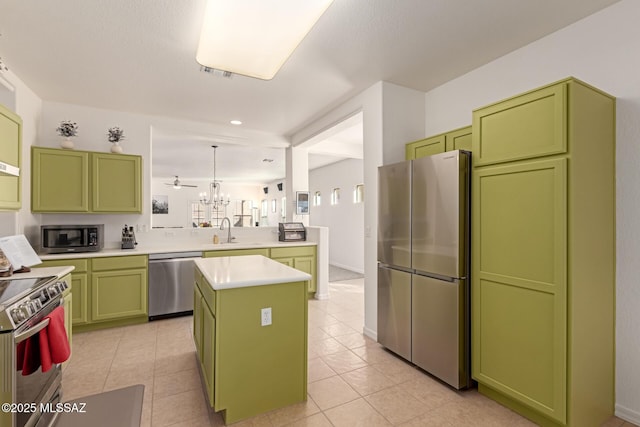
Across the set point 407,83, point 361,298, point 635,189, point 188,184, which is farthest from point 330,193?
point 635,189

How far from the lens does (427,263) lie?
2.54 meters

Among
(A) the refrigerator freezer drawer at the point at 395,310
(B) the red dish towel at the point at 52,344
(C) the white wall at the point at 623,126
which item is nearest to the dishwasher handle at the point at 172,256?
(B) the red dish towel at the point at 52,344

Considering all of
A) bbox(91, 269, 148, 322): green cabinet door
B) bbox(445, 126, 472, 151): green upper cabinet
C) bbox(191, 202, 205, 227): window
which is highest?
bbox(445, 126, 472, 151): green upper cabinet

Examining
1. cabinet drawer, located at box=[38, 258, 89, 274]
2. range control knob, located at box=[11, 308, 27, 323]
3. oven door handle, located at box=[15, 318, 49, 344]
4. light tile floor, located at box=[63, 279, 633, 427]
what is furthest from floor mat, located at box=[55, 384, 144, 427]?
cabinet drawer, located at box=[38, 258, 89, 274]

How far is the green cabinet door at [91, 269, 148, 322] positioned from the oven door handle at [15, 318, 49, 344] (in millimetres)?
2043

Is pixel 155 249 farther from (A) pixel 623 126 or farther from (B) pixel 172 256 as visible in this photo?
(A) pixel 623 126

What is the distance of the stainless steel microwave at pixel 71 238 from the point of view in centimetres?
334

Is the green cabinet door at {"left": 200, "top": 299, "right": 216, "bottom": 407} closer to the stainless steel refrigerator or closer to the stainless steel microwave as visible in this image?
the stainless steel refrigerator

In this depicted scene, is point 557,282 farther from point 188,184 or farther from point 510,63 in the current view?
point 188,184

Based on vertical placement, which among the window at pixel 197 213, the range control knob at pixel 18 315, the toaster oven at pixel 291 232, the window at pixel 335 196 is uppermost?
the window at pixel 335 196

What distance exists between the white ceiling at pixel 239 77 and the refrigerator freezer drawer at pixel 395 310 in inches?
77.3

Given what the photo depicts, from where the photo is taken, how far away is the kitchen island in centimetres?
192

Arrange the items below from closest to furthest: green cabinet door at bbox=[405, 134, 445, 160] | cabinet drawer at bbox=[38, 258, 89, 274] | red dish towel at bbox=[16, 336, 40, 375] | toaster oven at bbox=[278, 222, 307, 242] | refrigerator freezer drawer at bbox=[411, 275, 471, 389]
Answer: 1. red dish towel at bbox=[16, 336, 40, 375]
2. refrigerator freezer drawer at bbox=[411, 275, 471, 389]
3. green cabinet door at bbox=[405, 134, 445, 160]
4. cabinet drawer at bbox=[38, 258, 89, 274]
5. toaster oven at bbox=[278, 222, 307, 242]

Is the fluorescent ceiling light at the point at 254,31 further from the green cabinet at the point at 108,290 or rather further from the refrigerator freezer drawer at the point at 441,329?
the green cabinet at the point at 108,290
